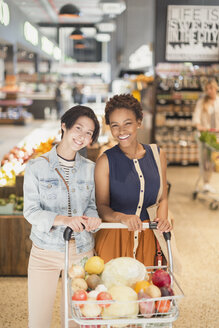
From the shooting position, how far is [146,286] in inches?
60.3

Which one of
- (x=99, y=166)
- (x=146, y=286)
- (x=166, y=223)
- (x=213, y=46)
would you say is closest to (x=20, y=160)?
(x=99, y=166)

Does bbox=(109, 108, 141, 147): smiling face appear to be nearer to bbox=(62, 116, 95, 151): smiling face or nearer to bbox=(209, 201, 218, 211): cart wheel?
bbox=(62, 116, 95, 151): smiling face

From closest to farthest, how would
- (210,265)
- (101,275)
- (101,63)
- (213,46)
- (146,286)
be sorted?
(146,286)
(101,275)
(210,265)
(213,46)
(101,63)

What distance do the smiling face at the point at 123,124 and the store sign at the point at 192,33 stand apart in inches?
314

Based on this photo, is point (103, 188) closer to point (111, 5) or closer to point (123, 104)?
point (123, 104)

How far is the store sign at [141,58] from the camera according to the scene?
12.5 meters

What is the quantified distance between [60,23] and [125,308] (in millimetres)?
26200

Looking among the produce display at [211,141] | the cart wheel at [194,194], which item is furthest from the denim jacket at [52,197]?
the cart wheel at [194,194]

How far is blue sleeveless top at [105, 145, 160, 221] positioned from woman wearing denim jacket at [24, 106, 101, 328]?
0.62ft

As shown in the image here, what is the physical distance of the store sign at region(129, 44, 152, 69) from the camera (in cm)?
1252

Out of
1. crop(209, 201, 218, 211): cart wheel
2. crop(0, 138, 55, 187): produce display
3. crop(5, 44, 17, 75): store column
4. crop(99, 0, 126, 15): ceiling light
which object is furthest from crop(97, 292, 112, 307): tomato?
crop(5, 44, 17, 75): store column

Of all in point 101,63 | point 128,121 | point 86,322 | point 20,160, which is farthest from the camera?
point 101,63

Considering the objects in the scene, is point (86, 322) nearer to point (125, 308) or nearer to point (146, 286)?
point (125, 308)

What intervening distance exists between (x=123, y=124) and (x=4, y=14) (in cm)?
928
